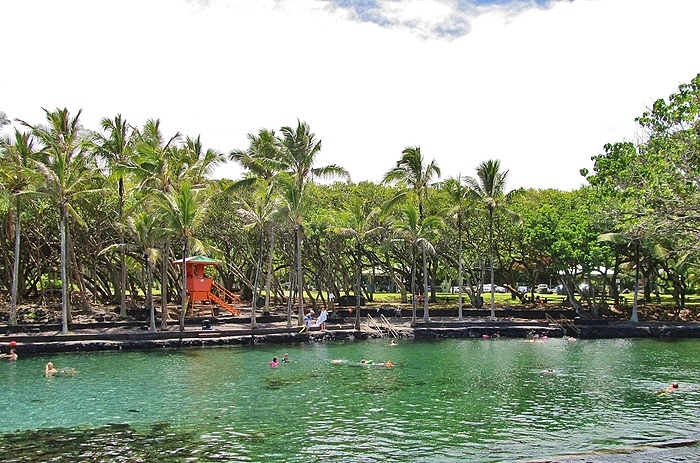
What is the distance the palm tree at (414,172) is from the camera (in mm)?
39719

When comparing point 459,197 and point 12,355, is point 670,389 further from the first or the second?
point 12,355

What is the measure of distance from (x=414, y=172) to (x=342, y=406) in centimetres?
2334

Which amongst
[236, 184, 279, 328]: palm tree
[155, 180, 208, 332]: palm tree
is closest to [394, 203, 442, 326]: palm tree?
[236, 184, 279, 328]: palm tree

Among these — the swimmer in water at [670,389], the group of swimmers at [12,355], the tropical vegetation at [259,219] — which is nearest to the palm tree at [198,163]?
the tropical vegetation at [259,219]

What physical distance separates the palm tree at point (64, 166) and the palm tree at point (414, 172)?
1784cm

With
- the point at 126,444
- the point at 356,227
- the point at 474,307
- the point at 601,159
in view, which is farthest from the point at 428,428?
the point at 474,307

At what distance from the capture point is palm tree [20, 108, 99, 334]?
30.9m

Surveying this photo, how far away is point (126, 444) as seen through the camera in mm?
14602

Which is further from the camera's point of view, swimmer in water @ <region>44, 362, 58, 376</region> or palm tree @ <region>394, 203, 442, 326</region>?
palm tree @ <region>394, 203, 442, 326</region>

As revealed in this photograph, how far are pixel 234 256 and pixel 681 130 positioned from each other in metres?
42.5

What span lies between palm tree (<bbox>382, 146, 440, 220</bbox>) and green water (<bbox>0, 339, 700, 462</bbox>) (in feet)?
43.2

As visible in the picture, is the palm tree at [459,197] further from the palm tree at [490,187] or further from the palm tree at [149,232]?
the palm tree at [149,232]

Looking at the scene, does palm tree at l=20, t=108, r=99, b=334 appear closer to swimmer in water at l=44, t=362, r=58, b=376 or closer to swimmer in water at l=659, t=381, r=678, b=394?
swimmer in water at l=44, t=362, r=58, b=376

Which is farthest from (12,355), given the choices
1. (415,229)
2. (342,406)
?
(415,229)
